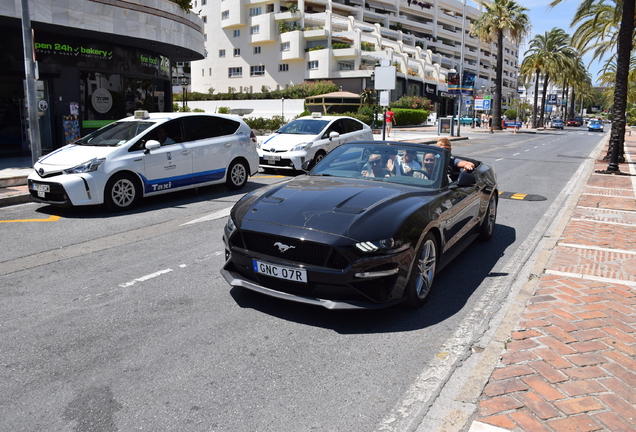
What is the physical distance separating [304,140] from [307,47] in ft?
171

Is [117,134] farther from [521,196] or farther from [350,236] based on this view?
[521,196]

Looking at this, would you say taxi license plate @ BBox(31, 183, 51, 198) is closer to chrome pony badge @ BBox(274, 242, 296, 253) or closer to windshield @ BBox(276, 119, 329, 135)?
chrome pony badge @ BBox(274, 242, 296, 253)

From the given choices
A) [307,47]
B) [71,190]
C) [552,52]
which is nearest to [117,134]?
[71,190]

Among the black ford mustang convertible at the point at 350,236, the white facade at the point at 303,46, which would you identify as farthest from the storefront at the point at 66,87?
the white facade at the point at 303,46

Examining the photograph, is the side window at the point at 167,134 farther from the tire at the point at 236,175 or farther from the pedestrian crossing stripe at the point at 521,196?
the pedestrian crossing stripe at the point at 521,196

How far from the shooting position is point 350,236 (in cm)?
431

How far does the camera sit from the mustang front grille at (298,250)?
4277mm

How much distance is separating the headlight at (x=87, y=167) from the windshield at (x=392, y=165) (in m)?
4.52

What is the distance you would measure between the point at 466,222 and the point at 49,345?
4518 mm

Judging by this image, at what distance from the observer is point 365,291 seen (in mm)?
4344

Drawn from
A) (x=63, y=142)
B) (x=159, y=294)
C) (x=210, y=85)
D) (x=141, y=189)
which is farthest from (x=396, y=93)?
(x=159, y=294)

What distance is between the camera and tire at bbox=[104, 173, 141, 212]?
9203 millimetres

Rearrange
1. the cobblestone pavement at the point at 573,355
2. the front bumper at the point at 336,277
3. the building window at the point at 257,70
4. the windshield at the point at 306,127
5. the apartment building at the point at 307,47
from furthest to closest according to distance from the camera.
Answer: the building window at the point at 257,70
the apartment building at the point at 307,47
the windshield at the point at 306,127
the front bumper at the point at 336,277
the cobblestone pavement at the point at 573,355

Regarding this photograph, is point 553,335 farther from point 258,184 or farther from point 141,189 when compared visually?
point 258,184
